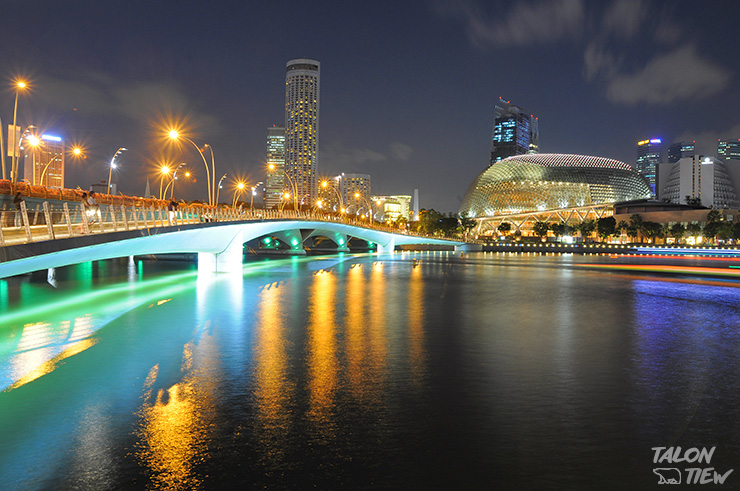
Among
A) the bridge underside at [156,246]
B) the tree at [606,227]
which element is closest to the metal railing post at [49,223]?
the bridge underside at [156,246]

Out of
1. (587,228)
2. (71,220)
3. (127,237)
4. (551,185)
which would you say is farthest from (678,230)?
(71,220)

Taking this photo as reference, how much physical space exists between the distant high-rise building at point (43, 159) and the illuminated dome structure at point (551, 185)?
132 meters

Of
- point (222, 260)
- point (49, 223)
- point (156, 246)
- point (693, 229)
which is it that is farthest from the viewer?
point (693, 229)

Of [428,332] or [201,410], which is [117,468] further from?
[428,332]

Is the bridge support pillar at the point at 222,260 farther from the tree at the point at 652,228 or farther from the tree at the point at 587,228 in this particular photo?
the tree at the point at 587,228

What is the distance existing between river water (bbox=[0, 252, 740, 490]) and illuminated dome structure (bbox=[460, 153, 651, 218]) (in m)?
153

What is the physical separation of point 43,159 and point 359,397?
65.0 meters

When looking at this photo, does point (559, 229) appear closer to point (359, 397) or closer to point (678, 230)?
point (678, 230)

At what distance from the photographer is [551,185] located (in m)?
173

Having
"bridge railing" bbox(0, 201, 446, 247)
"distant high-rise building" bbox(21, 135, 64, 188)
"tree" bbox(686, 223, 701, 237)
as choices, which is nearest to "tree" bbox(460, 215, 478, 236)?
"tree" bbox(686, 223, 701, 237)

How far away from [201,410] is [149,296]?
22.6 metres

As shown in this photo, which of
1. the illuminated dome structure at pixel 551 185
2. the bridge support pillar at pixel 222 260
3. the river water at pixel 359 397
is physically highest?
the illuminated dome structure at pixel 551 185

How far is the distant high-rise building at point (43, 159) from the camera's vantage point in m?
42.9

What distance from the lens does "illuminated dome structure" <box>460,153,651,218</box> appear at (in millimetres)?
171125
